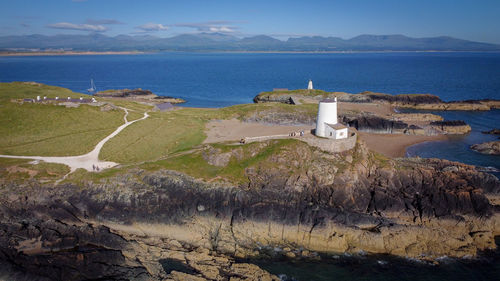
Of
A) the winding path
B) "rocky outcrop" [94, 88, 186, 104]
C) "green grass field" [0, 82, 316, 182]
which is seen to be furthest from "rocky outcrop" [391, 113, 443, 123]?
the winding path

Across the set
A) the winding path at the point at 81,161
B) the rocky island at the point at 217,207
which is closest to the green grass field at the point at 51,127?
the rocky island at the point at 217,207

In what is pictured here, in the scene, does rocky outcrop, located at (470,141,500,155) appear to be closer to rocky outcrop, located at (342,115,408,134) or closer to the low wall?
rocky outcrop, located at (342,115,408,134)

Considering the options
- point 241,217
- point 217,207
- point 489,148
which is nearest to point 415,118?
point 489,148

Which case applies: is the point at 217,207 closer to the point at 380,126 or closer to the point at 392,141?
the point at 392,141

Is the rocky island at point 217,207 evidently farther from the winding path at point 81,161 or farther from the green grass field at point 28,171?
the winding path at point 81,161

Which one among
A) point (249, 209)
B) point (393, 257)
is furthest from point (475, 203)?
point (249, 209)

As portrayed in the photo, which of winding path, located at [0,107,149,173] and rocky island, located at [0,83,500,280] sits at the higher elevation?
winding path, located at [0,107,149,173]
